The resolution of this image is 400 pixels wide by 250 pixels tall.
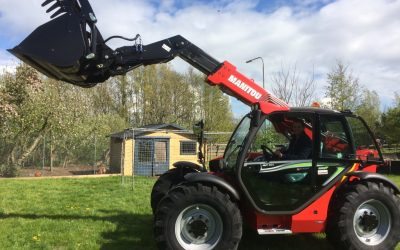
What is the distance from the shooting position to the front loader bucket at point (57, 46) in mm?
6215

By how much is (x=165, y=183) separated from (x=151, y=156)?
15516mm

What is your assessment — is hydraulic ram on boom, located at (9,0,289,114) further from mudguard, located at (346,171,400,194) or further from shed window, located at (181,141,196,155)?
shed window, located at (181,141,196,155)

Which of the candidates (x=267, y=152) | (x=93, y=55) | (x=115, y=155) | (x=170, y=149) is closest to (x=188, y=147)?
(x=170, y=149)

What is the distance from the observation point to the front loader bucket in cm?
621

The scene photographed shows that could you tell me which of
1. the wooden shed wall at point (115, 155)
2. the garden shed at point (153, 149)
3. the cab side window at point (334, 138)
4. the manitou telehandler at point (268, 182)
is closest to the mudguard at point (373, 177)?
the manitou telehandler at point (268, 182)

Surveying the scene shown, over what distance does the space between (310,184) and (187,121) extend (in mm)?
32361

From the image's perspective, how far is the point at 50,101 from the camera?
73.5ft

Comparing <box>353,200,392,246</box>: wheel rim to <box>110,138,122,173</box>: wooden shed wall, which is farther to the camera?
<box>110,138,122,173</box>: wooden shed wall

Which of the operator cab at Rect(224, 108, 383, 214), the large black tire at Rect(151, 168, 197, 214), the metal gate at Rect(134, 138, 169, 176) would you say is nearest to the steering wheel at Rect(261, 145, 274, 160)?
the operator cab at Rect(224, 108, 383, 214)

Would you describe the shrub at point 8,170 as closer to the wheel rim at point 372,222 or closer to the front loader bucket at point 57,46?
the front loader bucket at point 57,46

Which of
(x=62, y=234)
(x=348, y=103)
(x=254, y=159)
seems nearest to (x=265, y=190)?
(x=254, y=159)

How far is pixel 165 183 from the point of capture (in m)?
7.85

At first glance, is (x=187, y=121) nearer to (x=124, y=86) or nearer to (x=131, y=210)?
(x=124, y=86)

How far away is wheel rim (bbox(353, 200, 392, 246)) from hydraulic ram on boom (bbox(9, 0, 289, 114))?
1745 millimetres
